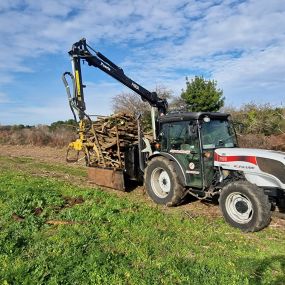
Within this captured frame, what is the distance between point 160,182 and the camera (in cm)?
898

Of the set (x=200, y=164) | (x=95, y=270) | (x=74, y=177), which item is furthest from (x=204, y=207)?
(x=74, y=177)

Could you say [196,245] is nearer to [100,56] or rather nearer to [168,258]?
[168,258]

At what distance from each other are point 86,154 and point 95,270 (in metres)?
6.82

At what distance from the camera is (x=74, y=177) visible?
12016 millimetres

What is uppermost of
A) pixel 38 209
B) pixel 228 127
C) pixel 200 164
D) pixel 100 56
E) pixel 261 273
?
pixel 100 56

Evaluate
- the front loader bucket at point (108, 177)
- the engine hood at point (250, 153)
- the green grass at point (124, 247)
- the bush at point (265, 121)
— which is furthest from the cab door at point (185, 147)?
the bush at point (265, 121)

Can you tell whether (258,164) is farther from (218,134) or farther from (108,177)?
(108,177)

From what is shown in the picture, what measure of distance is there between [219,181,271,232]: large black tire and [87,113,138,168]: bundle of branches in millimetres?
4174

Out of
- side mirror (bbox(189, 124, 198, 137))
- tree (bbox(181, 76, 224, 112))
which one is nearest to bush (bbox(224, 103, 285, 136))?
tree (bbox(181, 76, 224, 112))

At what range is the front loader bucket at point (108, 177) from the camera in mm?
10032

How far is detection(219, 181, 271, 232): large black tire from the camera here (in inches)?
253

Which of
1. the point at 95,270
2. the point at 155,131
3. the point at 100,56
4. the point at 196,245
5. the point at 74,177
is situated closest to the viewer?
the point at 95,270

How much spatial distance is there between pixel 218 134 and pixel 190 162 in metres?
0.87

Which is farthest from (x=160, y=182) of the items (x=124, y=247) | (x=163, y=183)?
(x=124, y=247)
